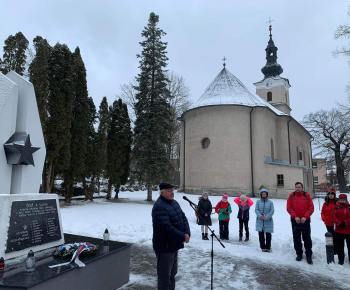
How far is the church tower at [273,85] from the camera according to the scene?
1513 inches

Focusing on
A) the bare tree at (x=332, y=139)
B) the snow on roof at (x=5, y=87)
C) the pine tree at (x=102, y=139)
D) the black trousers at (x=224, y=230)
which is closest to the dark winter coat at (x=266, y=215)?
the black trousers at (x=224, y=230)

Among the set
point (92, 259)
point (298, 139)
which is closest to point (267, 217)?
point (92, 259)

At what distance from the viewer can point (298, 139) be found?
1308 inches

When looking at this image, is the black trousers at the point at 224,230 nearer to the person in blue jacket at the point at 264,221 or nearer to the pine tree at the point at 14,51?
the person in blue jacket at the point at 264,221

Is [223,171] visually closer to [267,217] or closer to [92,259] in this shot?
[267,217]

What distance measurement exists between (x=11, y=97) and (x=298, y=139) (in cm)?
3393

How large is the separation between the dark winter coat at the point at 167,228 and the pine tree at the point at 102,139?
15173 mm

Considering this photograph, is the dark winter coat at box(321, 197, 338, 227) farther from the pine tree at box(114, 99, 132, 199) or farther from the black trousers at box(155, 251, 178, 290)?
the pine tree at box(114, 99, 132, 199)

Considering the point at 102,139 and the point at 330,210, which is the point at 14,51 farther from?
the point at 330,210

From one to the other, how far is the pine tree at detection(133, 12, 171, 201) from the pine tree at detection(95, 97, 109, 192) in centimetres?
227

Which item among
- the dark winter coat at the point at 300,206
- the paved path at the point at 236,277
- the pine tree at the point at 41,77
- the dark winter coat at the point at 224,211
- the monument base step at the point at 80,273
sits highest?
the pine tree at the point at 41,77

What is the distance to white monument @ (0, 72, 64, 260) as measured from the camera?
159 inches

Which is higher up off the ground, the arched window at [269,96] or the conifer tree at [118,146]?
the arched window at [269,96]

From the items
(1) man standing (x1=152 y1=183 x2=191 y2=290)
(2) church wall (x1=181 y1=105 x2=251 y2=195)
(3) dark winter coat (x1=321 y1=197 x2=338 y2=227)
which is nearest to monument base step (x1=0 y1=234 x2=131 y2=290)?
(1) man standing (x1=152 y1=183 x2=191 y2=290)
